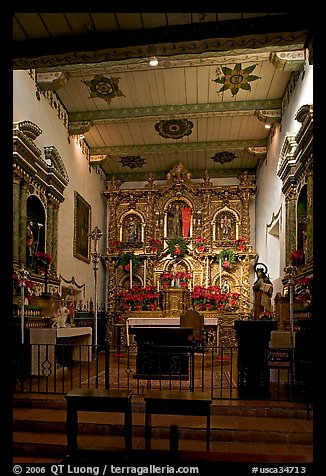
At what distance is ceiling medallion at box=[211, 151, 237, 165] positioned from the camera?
14.6 m

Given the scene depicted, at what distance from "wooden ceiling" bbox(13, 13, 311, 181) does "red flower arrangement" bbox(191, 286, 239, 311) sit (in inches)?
158

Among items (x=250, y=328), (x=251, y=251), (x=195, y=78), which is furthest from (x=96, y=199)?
(x=250, y=328)

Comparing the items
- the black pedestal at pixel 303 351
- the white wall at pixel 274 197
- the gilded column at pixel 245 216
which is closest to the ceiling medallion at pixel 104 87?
the white wall at pixel 274 197

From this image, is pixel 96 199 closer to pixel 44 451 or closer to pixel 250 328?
pixel 250 328

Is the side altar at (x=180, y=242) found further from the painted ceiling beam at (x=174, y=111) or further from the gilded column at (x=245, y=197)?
the painted ceiling beam at (x=174, y=111)

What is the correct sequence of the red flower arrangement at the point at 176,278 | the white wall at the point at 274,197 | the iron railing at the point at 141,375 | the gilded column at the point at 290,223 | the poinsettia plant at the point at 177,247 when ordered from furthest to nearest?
the poinsettia plant at the point at 177,247 < the red flower arrangement at the point at 176,278 < the gilded column at the point at 290,223 < the white wall at the point at 274,197 < the iron railing at the point at 141,375

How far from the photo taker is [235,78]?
996cm

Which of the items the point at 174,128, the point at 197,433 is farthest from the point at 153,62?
the point at 197,433

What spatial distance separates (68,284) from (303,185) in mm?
5978

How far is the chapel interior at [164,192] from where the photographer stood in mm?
7016

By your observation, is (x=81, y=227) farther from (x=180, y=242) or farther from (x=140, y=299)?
(x=180, y=242)

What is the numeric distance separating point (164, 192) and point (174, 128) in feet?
9.79

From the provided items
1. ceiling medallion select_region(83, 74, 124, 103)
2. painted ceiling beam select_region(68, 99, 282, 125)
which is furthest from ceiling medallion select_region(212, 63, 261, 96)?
ceiling medallion select_region(83, 74, 124, 103)

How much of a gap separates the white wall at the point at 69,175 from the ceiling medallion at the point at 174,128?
7.38 ft
